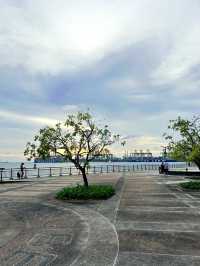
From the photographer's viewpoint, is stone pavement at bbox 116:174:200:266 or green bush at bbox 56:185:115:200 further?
green bush at bbox 56:185:115:200

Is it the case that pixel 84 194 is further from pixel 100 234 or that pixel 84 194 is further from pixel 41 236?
pixel 41 236

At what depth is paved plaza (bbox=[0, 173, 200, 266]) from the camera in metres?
6.49

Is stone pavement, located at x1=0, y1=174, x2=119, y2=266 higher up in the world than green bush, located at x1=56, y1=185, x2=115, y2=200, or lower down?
lower down

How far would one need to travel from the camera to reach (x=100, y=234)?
849 centimetres

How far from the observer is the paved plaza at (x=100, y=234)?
6489 mm

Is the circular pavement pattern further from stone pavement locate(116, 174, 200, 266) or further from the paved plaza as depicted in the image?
stone pavement locate(116, 174, 200, 266)

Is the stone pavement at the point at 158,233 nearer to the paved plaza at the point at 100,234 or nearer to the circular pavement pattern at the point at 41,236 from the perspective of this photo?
the paved plaza at the point at 100,234

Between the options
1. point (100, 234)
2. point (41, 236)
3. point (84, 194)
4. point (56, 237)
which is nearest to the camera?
point (56, 237)

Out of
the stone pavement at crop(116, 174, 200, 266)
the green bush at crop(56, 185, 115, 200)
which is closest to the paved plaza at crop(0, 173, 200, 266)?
the stone pavement at crop(116, 174, 200, 266)

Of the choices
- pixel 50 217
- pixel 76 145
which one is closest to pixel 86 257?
pixel 50 217

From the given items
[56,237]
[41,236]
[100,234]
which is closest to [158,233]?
[100,234]

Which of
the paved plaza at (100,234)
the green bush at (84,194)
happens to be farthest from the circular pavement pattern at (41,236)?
the green bush at (84,194)

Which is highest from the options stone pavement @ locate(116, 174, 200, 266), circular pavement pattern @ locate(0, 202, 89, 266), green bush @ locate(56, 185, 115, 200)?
green bush @ locate(56, 185, 115, 200)

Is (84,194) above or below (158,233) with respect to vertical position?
above
